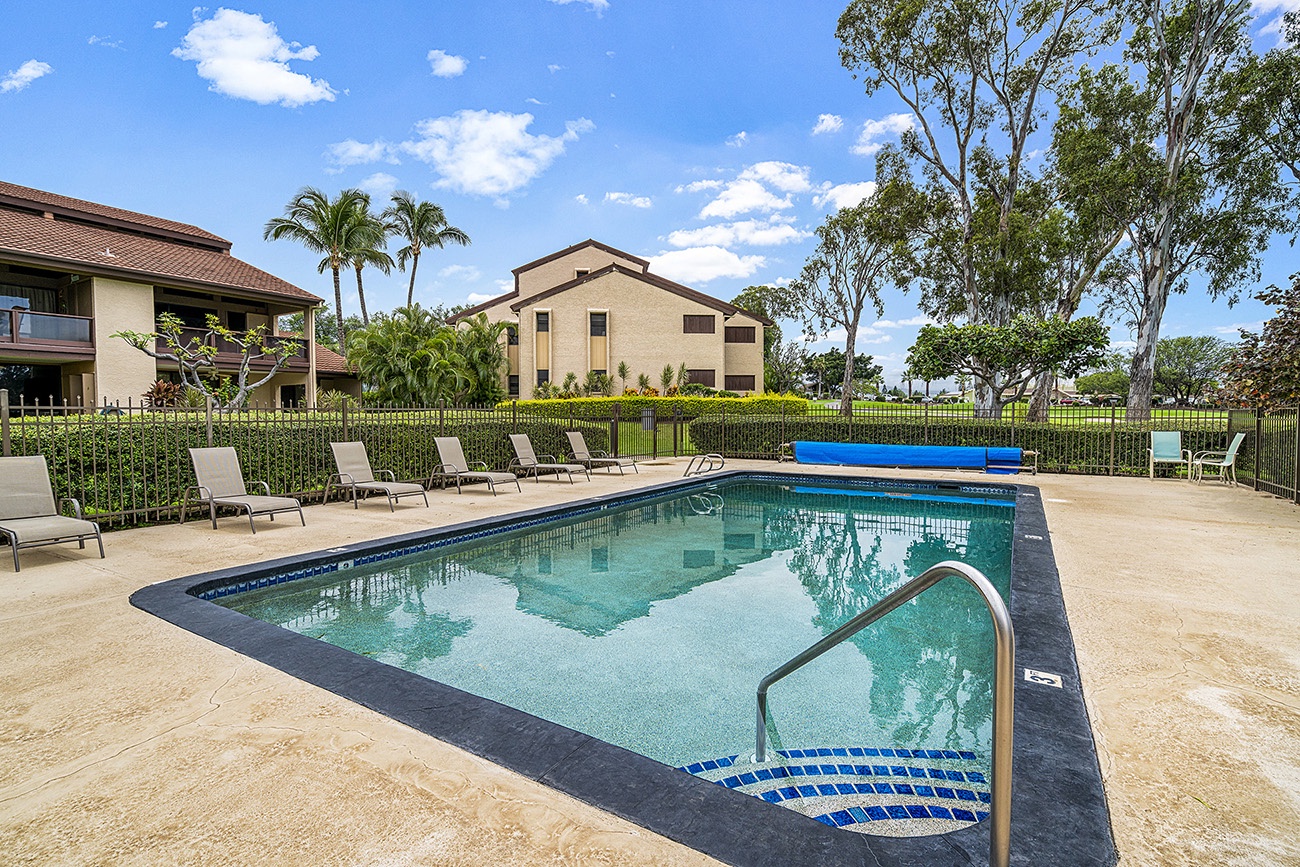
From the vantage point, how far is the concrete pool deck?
2061 millimetres

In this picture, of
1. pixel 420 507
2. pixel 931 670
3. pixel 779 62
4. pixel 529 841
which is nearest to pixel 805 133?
pixel 779 62

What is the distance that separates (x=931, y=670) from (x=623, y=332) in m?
30.9

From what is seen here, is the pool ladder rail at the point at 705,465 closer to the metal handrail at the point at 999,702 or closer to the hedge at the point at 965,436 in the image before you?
the hedge at the point at 965,436

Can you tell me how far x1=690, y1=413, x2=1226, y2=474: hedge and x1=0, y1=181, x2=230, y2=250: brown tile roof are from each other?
20.9m

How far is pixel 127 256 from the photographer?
19781 millimetres

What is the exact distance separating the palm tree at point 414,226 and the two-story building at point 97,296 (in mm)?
18602

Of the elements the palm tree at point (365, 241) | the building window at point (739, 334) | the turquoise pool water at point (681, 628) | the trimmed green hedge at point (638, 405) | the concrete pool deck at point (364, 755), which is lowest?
the turquoise pool water at point (681, 628)

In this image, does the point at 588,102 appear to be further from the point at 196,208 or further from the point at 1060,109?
the point at 196,208

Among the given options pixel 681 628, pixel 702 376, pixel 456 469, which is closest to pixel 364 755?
pixel 681 628

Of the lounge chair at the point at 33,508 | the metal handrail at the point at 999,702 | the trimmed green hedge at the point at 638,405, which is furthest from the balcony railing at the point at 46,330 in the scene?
the metal handrail at the point at 999,702

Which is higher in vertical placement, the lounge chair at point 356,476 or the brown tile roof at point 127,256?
the brown tile roof at point 127,256

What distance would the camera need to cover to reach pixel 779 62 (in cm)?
2192

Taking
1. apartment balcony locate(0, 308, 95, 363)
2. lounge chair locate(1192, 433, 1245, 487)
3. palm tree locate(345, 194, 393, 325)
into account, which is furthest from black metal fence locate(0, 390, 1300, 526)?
palm tree locate(345, 194, 393, 325)

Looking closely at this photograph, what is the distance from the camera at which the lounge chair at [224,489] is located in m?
7.66
